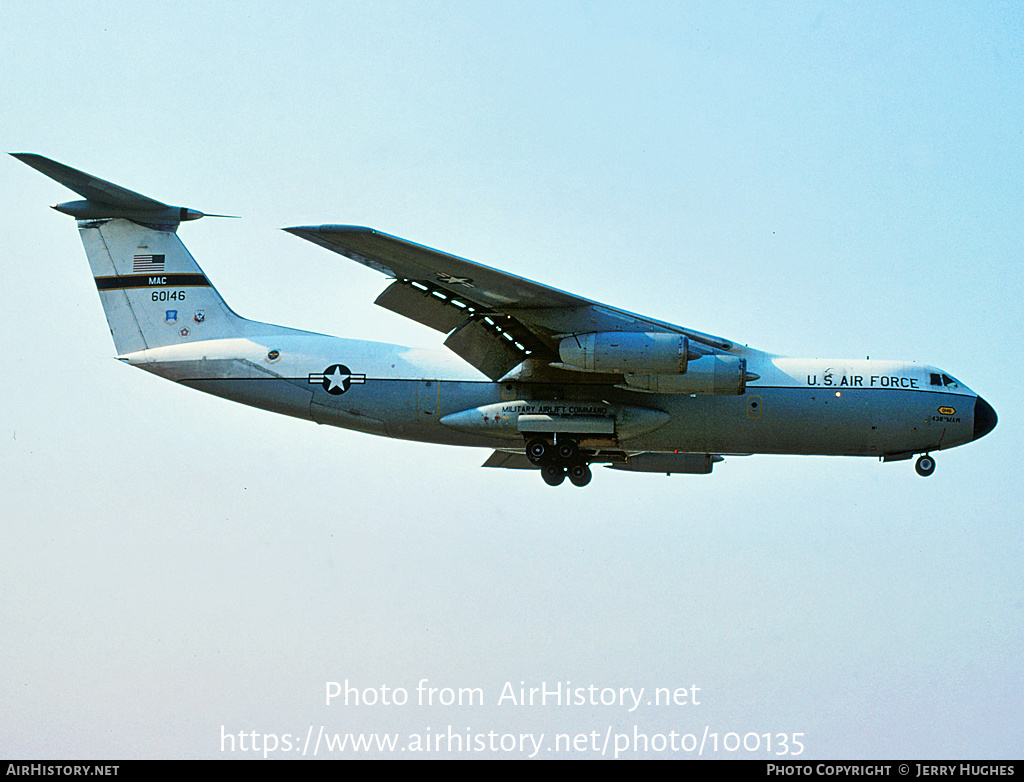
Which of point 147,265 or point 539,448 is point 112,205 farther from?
point 539,448

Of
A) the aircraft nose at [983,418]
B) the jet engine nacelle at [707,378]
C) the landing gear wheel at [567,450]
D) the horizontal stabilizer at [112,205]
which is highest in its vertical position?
the horizontal stabilizer at [112,205]

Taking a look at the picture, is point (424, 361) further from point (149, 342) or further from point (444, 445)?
point (149, 342)

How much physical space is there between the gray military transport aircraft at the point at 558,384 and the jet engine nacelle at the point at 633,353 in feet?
0.06

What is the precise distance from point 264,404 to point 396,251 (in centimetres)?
396

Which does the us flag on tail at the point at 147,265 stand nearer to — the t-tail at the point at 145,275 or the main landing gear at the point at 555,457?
the t-tail at the point at 145,275

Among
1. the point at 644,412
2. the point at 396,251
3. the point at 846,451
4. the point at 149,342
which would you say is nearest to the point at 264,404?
the point at 149,342

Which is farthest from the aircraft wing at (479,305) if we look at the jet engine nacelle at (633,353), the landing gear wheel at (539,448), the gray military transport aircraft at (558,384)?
the landing gear wheel at (539,448)

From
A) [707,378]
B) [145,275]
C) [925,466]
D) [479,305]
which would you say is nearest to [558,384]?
[479,305]

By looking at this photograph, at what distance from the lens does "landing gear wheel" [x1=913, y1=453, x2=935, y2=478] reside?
16891mm

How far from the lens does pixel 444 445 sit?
58.7 ft

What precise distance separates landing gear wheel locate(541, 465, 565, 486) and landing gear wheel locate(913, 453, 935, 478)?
5.04 m

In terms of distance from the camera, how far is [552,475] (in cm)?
1747

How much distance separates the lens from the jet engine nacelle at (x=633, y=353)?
15.5 m

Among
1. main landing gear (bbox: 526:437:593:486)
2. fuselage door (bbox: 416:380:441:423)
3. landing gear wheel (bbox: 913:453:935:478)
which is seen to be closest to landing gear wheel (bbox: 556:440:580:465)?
main landing gear (bbox: 526:437:593:486)
